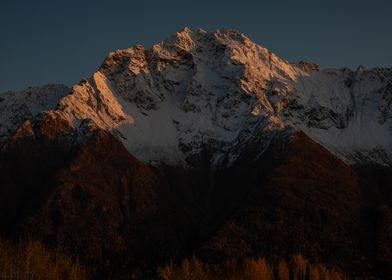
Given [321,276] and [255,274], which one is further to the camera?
[321,276]

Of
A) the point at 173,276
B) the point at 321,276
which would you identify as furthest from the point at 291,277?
the point at 173,276

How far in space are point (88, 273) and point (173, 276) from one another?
45.5 m

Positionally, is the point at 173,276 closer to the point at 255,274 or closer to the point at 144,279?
the point at 255,274

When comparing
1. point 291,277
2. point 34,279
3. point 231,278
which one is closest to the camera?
point 34,279

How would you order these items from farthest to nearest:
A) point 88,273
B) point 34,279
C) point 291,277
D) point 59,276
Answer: point 88,273 → point 291,277 → point 59,276 → point 34,279

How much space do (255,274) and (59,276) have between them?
4309 centimetres

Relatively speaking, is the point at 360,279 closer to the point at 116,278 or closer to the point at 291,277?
the point at 291,277

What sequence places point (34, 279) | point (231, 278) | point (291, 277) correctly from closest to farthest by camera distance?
point (34, 279), point (231, 278), point (291, 277)

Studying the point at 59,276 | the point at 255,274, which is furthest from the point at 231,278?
the point at 59,276

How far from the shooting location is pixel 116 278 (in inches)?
7825

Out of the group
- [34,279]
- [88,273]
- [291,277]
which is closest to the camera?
[34,279]

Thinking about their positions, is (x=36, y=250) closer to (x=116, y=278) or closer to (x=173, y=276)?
(x=173, y=276)

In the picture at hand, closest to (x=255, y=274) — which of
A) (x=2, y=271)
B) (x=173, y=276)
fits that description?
(x=173, y=276)

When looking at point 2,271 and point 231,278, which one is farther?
point 231,278
